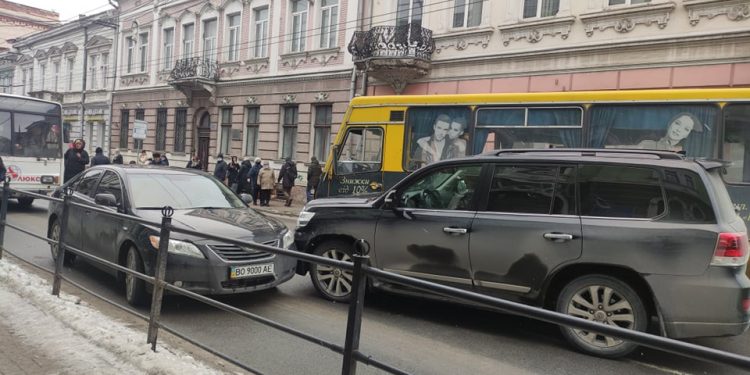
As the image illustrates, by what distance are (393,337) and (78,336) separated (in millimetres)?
2645

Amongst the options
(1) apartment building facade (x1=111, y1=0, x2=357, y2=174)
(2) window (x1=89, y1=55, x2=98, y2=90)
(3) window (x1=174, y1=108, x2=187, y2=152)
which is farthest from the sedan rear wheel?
(2) window (x1=89, y1=55, x2=98, y2=90)

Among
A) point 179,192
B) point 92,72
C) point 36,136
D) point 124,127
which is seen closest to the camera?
point 179,192

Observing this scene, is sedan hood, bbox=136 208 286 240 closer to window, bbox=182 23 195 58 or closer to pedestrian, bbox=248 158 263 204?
pedestrian, bbox=248 158 263 204

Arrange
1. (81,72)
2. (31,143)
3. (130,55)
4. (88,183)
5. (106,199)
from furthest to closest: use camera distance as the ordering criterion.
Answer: (81,72)
(130,55)
(31,143)
(88,183)
(106,199)

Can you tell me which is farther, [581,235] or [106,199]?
[106,199]

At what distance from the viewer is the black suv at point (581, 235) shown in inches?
165

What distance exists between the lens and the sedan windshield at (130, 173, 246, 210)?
6.28 metres

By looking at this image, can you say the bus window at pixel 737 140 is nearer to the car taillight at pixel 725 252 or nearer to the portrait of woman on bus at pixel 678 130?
the portrait of woman on bus at pixel 678 130

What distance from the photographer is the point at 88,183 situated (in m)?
7.41

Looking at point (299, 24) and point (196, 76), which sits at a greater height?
point (299, 24)

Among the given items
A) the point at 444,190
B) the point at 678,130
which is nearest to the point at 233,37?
the point at 678,130

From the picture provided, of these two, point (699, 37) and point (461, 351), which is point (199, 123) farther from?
point (461, 351)

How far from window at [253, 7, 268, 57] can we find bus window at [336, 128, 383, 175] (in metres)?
15.2

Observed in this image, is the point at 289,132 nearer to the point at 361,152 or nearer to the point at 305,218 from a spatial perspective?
the point at 361,152
